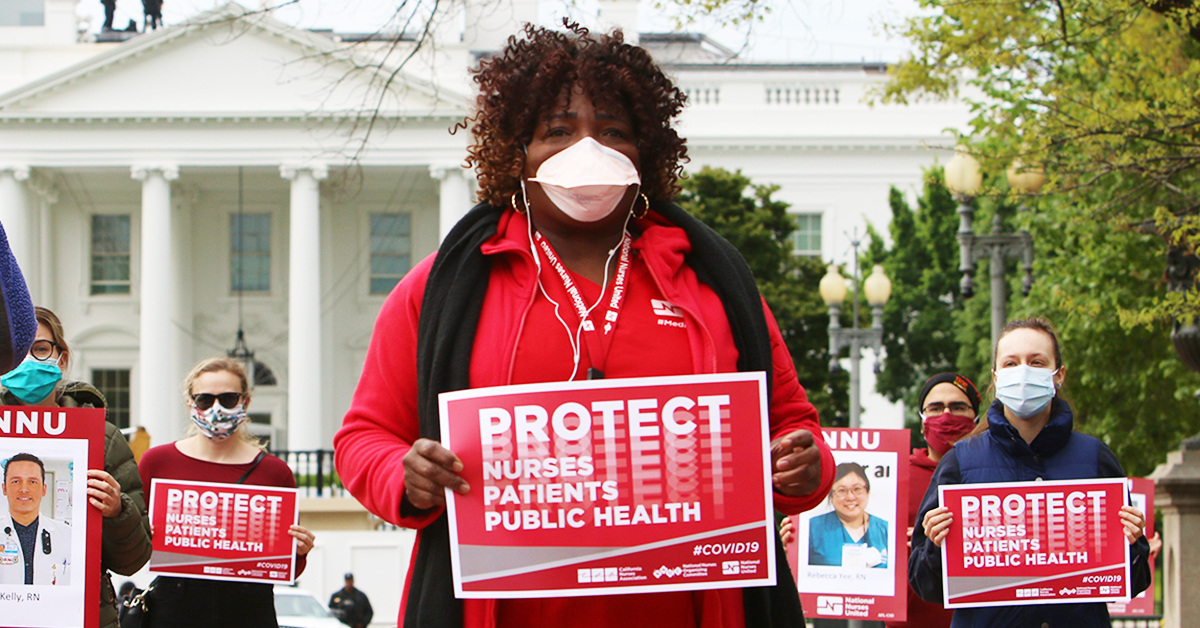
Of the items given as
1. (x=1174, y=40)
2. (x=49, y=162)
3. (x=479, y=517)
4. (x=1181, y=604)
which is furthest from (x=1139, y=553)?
(x=49, y=162)

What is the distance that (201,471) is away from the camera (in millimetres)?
6293

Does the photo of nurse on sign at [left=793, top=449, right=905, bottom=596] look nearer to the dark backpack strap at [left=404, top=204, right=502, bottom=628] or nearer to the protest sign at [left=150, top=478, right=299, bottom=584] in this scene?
the protest sign at [left=150, top=478, right=299, bottom=584]

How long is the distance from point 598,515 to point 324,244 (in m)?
48.0

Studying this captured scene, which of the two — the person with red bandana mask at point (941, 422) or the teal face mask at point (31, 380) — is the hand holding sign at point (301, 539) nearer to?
the teal face mask at point (31, 380)

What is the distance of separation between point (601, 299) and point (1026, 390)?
259cm

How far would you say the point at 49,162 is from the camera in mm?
45688

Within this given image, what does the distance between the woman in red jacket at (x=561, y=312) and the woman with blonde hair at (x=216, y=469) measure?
10.4ft

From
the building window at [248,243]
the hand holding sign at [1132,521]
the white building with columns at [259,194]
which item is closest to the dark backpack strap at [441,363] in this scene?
the hand holding sign at [1132,521]

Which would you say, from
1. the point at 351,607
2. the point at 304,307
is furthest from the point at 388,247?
the point at 351,607

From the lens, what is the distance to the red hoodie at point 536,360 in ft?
9.90

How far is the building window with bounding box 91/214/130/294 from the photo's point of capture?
49625 millimetres

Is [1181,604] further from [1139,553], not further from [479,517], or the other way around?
[479,517]

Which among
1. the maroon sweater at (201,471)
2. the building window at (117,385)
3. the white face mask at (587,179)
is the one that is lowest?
the building window at (117,385)

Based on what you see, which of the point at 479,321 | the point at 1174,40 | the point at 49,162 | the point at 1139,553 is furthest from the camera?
the point at 49,162
